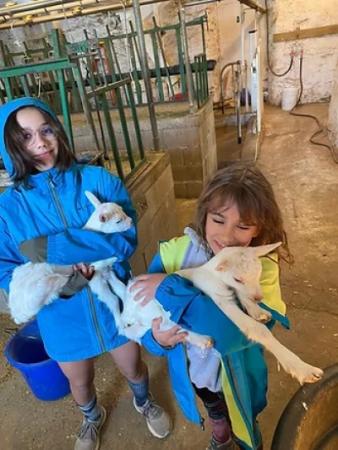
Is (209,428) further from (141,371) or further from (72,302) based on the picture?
(72,302)

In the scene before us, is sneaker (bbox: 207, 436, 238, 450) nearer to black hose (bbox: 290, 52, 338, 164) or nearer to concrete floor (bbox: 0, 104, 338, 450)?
concrete floor (bbox: 0, 104, 338, 450)

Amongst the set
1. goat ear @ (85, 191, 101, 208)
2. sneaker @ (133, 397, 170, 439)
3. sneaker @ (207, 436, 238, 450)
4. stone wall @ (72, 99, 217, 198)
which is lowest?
sneaker @ (133, 397, 170, 439)

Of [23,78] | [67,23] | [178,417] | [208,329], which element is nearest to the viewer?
[208,329]

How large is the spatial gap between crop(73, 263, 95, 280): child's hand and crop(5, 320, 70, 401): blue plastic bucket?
1.79ft

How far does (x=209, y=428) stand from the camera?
54.2 inches

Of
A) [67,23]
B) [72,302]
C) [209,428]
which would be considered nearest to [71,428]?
[209,428]

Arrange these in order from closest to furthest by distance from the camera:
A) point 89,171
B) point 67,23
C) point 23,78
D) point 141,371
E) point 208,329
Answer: point 208,329
point 89,171
point 141,371
point 23,78
point 67,23

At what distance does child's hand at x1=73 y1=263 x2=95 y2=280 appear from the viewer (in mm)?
1048

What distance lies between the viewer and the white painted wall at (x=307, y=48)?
6.41 m

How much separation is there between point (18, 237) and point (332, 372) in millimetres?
951

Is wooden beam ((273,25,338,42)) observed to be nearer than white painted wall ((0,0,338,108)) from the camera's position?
No

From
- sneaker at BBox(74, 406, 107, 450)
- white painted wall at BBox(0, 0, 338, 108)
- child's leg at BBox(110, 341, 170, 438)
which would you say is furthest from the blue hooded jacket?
white painted wall at BBox(0, 0, 338, 108)

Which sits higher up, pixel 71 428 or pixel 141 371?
pixel 141 371

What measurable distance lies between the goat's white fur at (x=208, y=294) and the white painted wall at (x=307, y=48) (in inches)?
283
